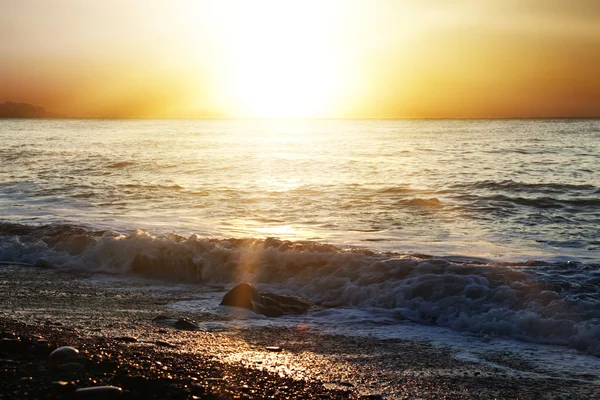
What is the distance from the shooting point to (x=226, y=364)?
5.92m

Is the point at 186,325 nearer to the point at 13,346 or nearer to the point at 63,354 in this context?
the point at 63,354

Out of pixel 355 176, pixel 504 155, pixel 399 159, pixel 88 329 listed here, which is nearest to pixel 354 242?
pixel 88 329

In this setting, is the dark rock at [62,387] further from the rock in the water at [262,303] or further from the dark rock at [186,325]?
the rock in the water at [262,303]

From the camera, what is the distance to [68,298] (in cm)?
901

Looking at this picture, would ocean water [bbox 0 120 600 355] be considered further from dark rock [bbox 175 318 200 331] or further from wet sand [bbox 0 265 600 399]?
dark rock [bbox 175 318 200 331]

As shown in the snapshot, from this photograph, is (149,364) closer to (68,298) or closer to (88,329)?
(88,329)

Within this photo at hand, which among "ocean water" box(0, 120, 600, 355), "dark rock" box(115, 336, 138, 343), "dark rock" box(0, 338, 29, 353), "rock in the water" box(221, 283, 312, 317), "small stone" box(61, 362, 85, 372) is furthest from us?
"ocean water" box(0, 120, 600, 355)

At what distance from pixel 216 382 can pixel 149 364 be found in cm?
79

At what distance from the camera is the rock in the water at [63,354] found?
563 cm

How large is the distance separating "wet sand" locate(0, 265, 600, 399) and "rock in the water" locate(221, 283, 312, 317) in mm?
592

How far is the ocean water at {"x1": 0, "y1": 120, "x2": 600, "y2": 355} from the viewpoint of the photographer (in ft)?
28.5

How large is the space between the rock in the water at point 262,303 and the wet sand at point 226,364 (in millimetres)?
592

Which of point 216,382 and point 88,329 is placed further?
point 88,329

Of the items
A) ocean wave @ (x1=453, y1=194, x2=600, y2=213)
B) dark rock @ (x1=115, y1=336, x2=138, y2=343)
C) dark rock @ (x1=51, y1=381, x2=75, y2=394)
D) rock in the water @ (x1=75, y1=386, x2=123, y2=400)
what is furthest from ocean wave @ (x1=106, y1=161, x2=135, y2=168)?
rock in the water @ (x1=75, y1=386, x2=123, y2=400)
